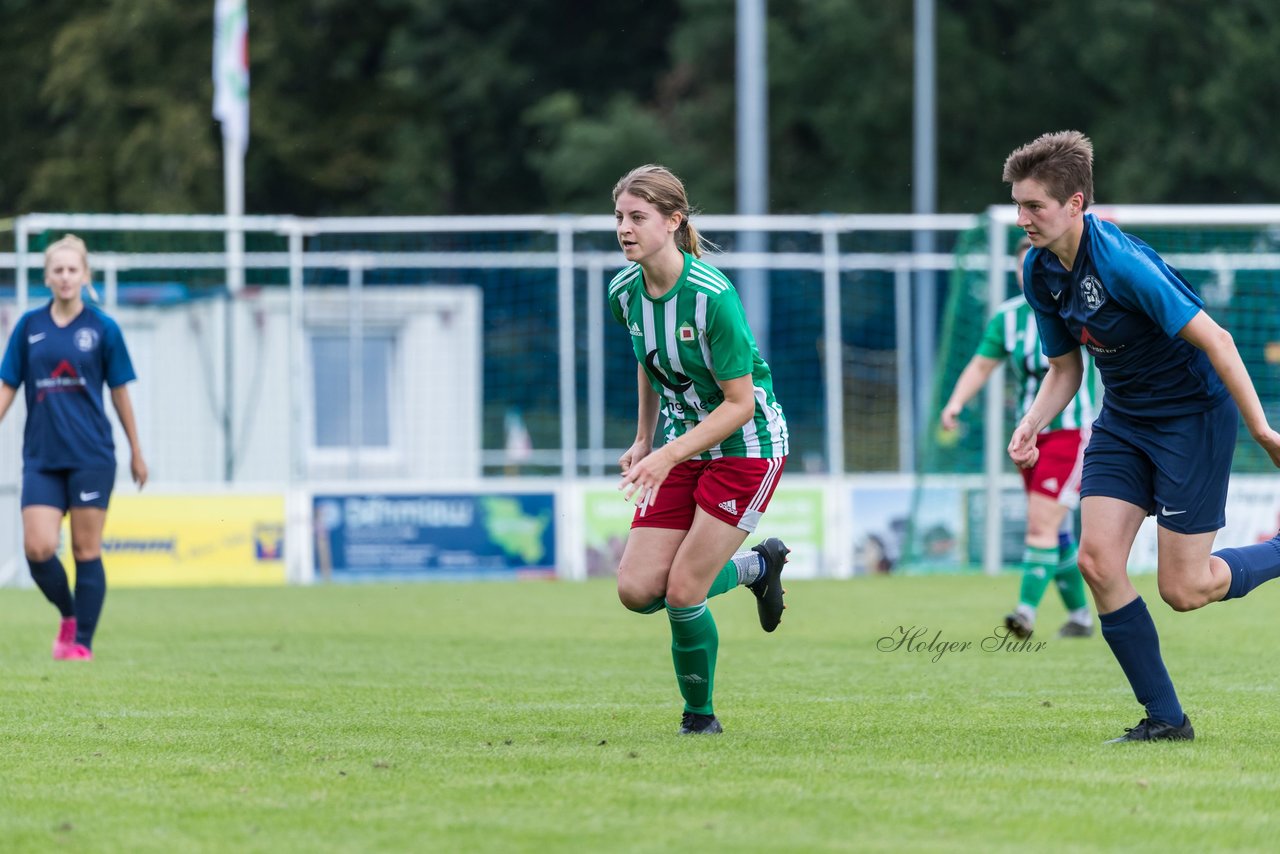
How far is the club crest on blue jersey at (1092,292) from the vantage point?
20.6 ft

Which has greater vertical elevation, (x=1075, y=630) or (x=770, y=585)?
(x=770, y=585)

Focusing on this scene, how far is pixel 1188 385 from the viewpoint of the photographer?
20.8 feet

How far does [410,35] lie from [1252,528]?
84.8ft

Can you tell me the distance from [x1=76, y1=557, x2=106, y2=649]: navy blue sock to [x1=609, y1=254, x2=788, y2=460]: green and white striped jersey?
441 cm

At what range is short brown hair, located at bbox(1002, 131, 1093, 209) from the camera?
20.2 ft

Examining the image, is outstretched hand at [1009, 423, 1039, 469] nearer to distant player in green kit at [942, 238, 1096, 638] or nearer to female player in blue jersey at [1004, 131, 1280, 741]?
female player in blue jersey at [1004, 131, 1280, 741]

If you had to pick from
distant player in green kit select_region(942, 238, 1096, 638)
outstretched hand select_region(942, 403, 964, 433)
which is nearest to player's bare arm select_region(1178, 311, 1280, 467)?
distant player in green kit select_region(942, 238, 1096, 638)

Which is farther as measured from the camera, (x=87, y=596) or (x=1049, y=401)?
(x=87, y=596)

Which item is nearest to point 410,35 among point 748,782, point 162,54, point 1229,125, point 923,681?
point 162,54

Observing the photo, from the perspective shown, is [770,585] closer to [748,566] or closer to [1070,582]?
[748,566]

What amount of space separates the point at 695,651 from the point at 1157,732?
5.18 feet

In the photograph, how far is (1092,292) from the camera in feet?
20.6

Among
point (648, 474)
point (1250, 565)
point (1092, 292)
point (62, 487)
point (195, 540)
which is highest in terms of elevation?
point (1092, 292)

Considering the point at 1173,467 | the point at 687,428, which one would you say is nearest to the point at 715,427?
the point at 687,428
